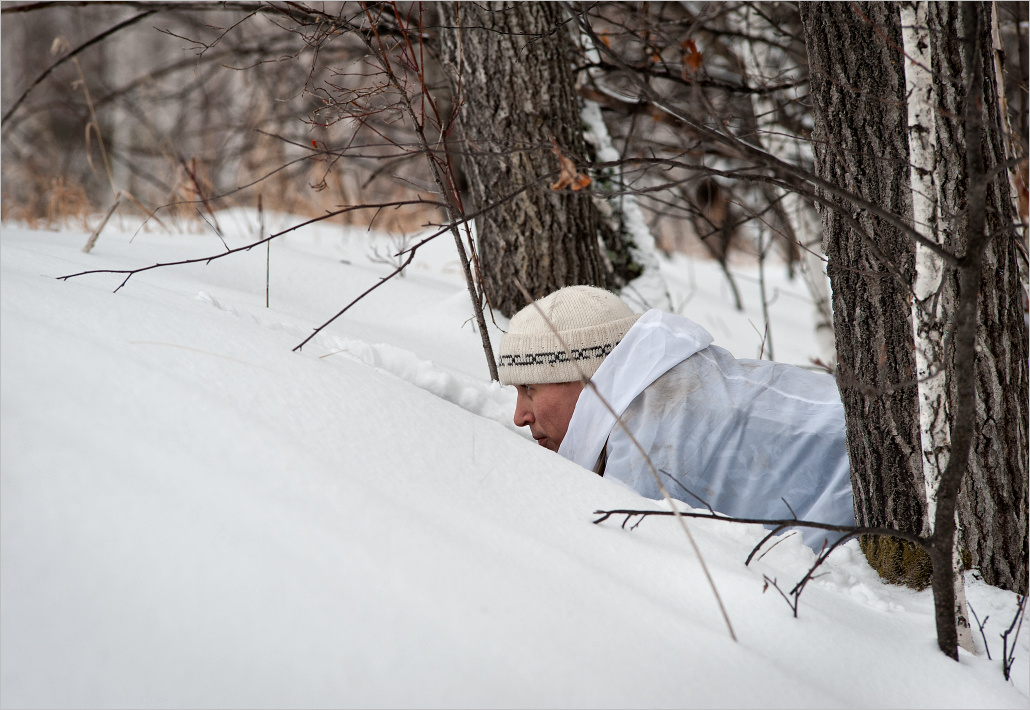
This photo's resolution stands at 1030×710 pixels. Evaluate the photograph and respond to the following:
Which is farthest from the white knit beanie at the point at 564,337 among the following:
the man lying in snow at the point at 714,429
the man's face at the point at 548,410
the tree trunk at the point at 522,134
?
the tree trunk at the point at 522,134

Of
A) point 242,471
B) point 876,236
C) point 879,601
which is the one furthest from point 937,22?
point 242,471

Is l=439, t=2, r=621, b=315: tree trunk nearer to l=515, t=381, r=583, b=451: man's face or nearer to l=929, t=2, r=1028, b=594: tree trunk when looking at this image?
l=515, t=381, r=583, b=451: man's face

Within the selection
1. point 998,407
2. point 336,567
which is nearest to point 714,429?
point 998,407

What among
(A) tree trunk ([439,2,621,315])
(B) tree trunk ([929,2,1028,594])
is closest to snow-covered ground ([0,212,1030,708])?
(B) tree trunk ([929,2,1028,594])

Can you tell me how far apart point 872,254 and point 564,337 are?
0.97 meters

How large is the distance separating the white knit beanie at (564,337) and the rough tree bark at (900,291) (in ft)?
2.59

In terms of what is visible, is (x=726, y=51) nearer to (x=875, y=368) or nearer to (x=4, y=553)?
(x=875, y=368)

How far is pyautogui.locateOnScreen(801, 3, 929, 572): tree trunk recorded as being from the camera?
150cm

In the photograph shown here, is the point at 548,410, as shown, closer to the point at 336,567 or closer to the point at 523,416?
the point at 523,416

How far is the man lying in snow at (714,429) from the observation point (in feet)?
6.09

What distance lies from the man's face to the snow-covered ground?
709 mm

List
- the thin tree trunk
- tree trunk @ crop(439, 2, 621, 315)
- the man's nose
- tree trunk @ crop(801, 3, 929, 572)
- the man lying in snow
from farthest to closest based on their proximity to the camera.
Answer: tree trunk @ crop(439, 2, 621, 315)
the man's nose
the man lying in snow
tree trunk @ crop(801, 3, 929, 572)
the thin tree trunk

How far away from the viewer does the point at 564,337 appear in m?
2.28

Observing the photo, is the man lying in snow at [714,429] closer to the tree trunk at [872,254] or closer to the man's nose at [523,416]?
the man's nose at [523,416]
